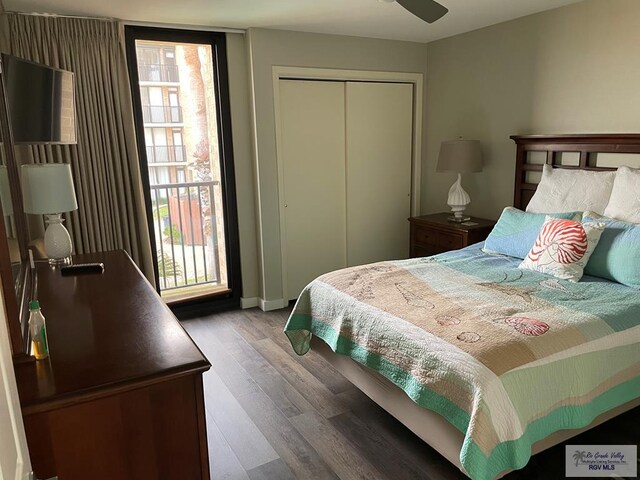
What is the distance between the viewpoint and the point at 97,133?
3381 millimetres

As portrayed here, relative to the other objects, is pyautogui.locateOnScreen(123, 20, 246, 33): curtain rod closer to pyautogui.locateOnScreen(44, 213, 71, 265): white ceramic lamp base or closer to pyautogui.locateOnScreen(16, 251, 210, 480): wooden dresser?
pyautogui.locateOnScreen(44, 213, 71, 265): white ceramic lamp base

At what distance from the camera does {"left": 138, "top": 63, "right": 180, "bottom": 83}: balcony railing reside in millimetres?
3816

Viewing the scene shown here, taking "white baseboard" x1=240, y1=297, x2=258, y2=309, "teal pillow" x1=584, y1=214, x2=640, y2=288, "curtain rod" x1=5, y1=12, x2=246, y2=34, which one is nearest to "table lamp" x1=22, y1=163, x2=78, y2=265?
"curtain rod" x1=5, y1=12, x2=246, y2=34

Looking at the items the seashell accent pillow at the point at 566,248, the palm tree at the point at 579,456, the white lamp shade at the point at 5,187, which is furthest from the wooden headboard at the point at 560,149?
the white lamp shade at the point at 5,187

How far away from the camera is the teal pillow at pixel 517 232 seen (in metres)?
3.00

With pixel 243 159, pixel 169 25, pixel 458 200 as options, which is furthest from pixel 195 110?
pixel 458 200

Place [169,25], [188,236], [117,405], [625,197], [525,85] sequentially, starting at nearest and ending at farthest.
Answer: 1. [117,405]
2. [625,197]
3. [169,25]
4. [525,85]
5. [188,236]

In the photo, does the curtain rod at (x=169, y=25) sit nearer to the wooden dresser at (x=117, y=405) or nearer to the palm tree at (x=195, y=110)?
the palm tree at (x=195, y=110)

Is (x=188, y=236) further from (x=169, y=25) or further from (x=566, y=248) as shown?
(x=566, y=248)

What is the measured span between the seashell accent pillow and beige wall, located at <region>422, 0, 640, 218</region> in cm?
90

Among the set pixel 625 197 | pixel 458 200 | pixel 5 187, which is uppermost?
pixel 5 187

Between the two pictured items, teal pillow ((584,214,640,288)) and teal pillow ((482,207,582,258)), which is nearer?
teal pillow ((584,214,640,288))

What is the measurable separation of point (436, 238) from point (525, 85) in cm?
139

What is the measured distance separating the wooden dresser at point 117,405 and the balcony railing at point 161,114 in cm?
268
